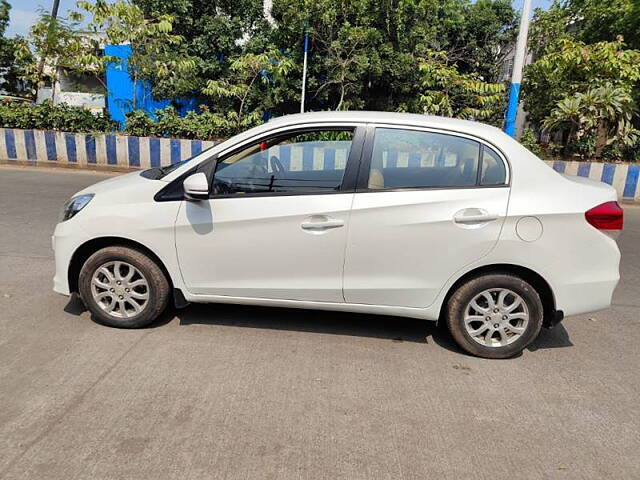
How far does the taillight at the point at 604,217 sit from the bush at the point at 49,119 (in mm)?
11814

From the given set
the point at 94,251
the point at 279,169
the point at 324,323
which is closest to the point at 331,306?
the point at 324,323

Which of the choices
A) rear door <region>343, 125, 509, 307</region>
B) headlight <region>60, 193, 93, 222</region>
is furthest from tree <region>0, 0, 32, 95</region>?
rear door <region>343, 125, 509, 307</region>

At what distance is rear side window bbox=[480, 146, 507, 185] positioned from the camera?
11.5 feet

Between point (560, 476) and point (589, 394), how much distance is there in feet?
3.17

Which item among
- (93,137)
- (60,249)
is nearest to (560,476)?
(60,249)

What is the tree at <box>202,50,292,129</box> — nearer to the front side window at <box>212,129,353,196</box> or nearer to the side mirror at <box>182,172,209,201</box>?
the front side window at <box>212,129,353,196</box>

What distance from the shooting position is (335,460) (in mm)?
2531

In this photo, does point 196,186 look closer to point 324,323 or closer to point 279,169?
point 279,169

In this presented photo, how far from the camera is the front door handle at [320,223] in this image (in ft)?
11.4

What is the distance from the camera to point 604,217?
11.2 ft

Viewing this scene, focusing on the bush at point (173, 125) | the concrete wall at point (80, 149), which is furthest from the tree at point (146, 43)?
the concrete wall at point (80, 149)

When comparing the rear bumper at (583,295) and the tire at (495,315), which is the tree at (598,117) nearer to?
the rear bumper at (583,295)

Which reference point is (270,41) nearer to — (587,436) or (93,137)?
(93,137)

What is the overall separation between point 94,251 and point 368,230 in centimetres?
215
